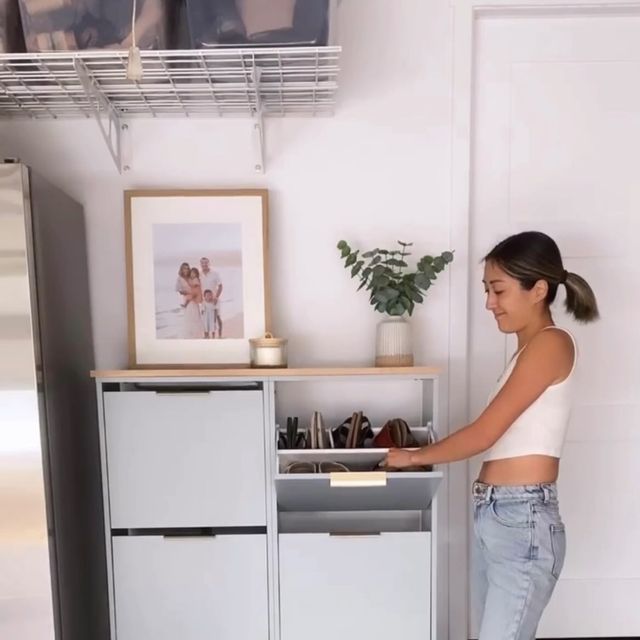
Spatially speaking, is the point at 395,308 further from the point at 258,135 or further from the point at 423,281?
the point at 258,135

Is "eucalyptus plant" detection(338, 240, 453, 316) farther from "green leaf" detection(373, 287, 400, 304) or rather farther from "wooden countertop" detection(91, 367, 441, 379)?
"wooden countertop" detection(91, 367, 441, 379)

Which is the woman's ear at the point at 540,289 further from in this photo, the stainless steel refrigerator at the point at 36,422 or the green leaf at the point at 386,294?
the stainless steel refrigerator at the point at 36,422

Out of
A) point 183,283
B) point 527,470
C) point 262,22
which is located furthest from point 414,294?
point 262,22

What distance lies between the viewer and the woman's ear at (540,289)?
4.75 feet

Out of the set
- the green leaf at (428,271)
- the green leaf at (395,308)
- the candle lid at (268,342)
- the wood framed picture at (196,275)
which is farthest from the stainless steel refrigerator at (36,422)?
the green leaf at (428,271)

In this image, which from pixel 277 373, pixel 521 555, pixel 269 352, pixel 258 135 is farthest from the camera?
pixel 258 135

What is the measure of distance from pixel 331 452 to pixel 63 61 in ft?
4.14

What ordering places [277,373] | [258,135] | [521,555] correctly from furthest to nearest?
[258,135] → [277,373] → [521,555]

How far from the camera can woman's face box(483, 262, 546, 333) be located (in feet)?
4.76

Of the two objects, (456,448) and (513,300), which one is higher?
(513,300)

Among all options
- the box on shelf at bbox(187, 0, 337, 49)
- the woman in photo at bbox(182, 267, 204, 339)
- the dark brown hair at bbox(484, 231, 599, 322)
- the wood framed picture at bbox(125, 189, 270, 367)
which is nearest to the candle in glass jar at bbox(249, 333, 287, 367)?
the wood framed picture at bbox(125, 189, 270, 367)

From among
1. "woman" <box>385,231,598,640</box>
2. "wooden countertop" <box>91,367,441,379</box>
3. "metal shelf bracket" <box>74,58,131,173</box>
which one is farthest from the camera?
"metal shelf bracket" <box>74,58,131,173</box>

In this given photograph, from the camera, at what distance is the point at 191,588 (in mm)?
1711

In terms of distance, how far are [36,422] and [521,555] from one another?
4.08 feet
